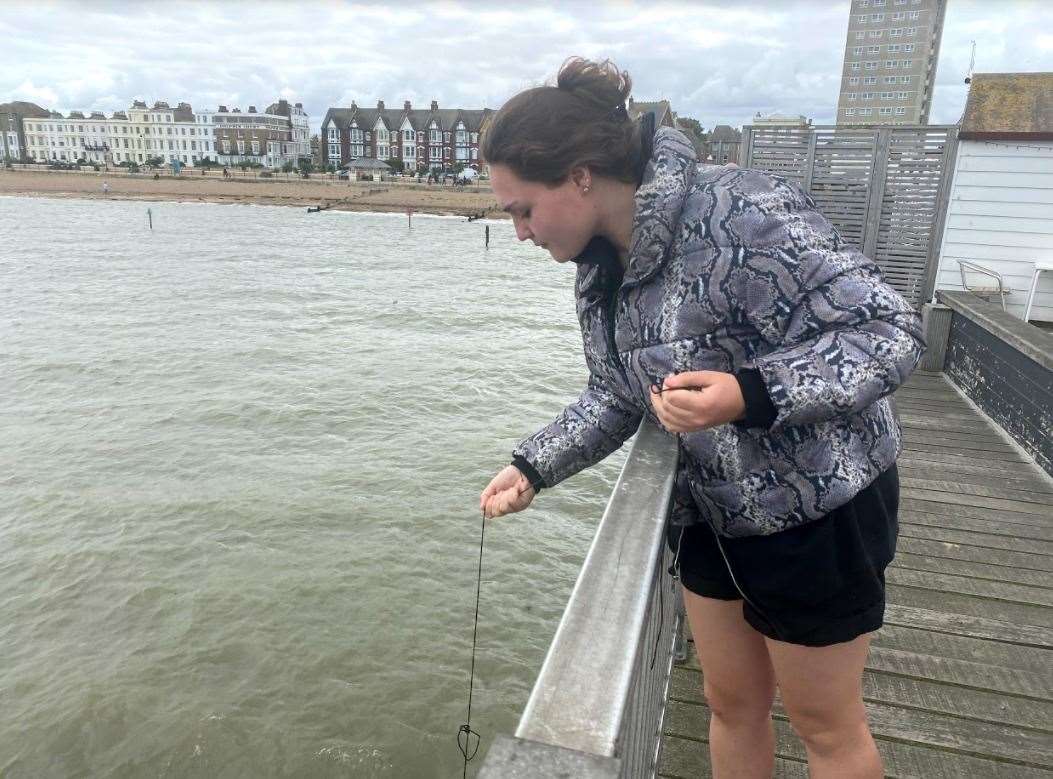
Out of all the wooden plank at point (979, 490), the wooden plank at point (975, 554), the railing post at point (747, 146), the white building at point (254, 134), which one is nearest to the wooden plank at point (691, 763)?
the wooden plank at point (975, 554)

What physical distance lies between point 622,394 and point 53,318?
22.1 m

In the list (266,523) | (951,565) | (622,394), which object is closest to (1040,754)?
(951,565)

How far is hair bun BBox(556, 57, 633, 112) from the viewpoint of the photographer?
5.04 ft

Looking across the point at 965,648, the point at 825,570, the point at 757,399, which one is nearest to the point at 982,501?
the point at 965,648

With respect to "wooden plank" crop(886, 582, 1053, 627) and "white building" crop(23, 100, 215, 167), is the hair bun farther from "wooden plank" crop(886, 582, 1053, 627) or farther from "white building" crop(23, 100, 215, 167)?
"white building" crop(23, 100, 215, 167)

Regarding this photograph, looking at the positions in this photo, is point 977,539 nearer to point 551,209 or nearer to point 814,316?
point 814,316

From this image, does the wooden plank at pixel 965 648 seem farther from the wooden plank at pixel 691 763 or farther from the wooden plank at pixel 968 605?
the wooden plank at pixel 691 763

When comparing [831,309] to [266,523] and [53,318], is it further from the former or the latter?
[53,318]

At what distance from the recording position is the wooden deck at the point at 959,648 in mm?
2676

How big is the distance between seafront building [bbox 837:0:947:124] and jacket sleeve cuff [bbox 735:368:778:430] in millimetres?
123650

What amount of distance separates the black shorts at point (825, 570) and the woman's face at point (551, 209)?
2.37 ft

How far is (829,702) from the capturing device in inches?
68.5

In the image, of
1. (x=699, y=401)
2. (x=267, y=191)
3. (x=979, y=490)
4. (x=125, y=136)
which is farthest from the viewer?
(x=125, y=136)

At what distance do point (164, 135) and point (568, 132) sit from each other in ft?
500
